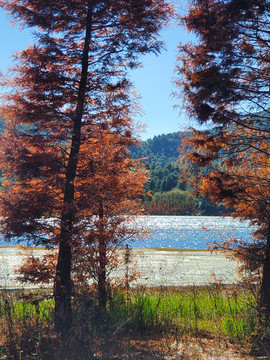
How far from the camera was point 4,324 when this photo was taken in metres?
6.46

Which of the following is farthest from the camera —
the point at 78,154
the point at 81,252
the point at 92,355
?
the point at 78,154

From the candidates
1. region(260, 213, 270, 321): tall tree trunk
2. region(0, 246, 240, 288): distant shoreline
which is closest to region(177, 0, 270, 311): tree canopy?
region(260, 213, 270, 321): tall tree trunk

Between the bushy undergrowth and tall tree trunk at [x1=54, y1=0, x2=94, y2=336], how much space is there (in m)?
0.19

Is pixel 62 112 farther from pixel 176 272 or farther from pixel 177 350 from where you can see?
pixel 176 272

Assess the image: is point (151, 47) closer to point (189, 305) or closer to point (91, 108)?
point (91, 108)

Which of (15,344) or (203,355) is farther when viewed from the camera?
(203,355)

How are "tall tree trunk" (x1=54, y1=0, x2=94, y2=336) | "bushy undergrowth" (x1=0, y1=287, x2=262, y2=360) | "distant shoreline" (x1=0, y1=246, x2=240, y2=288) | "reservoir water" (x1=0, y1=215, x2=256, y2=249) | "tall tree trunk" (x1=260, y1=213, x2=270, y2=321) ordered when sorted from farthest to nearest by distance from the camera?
"distant shoreline" (x1=0, y1=246, x2=240, y2=288), "reservoir water" (x1=0, y1=215, x2=256, y2=249), "tall tree trunk" (x1=260, y1=213, x2=270, y2=321), "tall tree trunk" (x1=54, y1=0, x2=94, y2=336), "bushy undergrowth" (x1=0, y1=287, x2=262, y2=360)

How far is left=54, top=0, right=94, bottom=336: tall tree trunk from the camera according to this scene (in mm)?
6801

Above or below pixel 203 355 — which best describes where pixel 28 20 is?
above

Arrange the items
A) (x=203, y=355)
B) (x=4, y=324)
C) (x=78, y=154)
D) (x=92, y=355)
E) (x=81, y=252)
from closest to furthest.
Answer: (x=92, y=355) < (x=203, y=355) < (x=4, y=324) < (x=81, y=252) < (x=78, y=154)

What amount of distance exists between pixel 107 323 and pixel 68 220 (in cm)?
199

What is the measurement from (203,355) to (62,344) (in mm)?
2083

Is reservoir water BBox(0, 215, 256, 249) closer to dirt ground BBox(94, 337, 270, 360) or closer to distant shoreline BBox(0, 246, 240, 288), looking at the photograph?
distant shoreline BBox(0, 246, 240, 288)

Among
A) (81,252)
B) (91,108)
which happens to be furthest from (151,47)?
(81,252)
